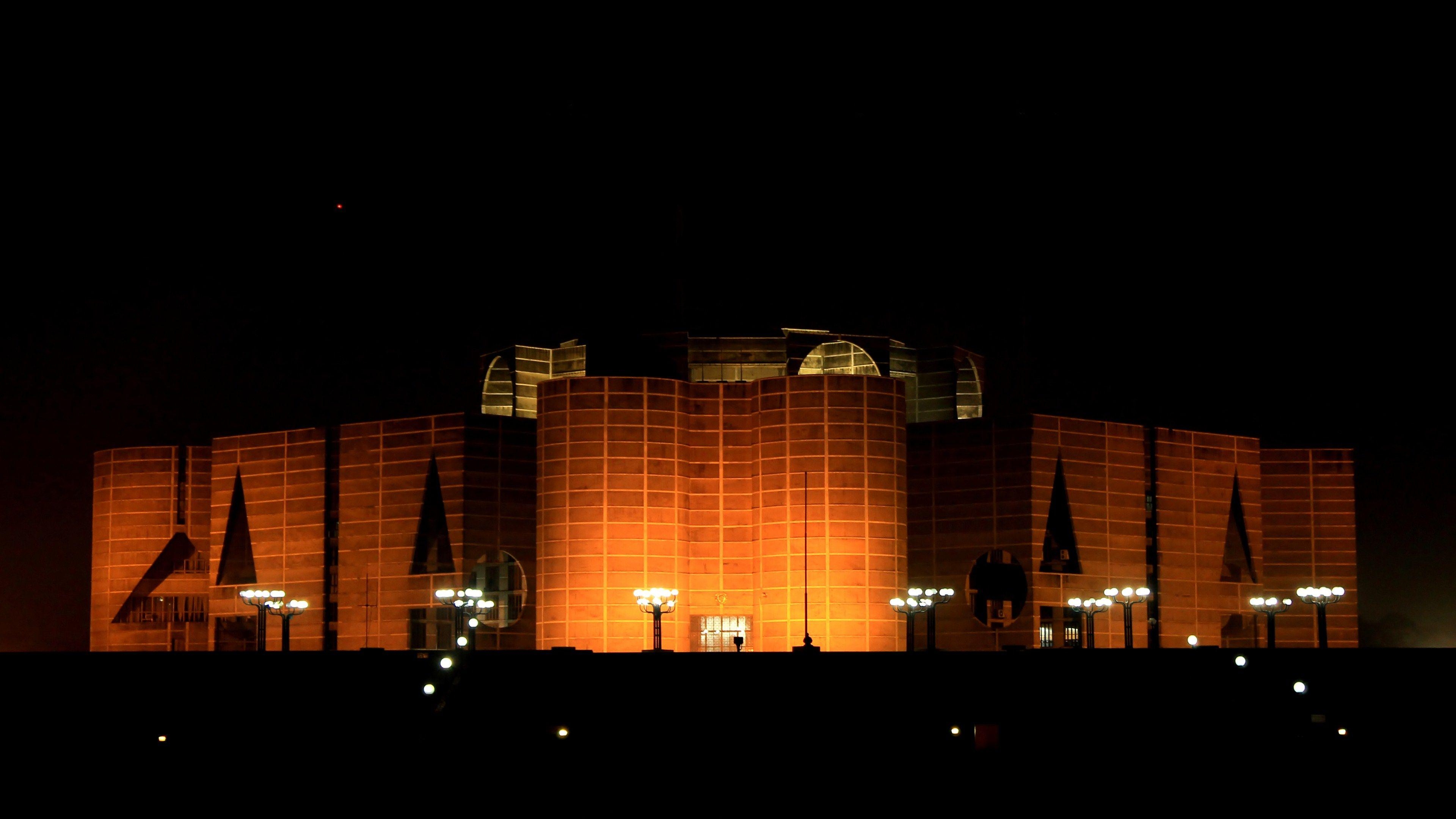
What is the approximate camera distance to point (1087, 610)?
273ft

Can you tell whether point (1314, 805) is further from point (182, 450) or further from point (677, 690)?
point (182, 450)

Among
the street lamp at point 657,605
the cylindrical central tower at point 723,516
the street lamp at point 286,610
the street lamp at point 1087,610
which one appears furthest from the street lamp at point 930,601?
the street lamp at point 286,610

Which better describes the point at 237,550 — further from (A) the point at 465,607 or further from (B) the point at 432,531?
(A) the point at 465,607

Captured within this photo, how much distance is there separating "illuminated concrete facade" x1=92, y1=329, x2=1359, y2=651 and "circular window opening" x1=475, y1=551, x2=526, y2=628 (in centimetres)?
13

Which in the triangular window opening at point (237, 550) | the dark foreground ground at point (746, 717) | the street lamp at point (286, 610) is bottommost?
the dark foreground ground at point (746, 717)

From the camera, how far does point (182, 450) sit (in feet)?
322

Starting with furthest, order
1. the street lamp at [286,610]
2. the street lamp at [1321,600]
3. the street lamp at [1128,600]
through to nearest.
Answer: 1. the street lamp at [1128,600]
2. the street lamp at [286,610]
3. the street lamp at [1321,600]

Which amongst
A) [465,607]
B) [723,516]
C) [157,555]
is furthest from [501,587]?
[157,555]

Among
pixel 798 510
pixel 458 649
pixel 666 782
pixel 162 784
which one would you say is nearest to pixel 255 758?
pixel 162 784

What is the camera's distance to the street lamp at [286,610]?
242 feet

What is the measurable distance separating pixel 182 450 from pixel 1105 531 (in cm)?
4652

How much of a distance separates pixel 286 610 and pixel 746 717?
20.6 meters

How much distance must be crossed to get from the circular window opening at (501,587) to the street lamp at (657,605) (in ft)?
22.6

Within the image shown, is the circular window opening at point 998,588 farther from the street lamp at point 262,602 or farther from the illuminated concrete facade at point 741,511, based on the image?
the street lamp at point 262,602
